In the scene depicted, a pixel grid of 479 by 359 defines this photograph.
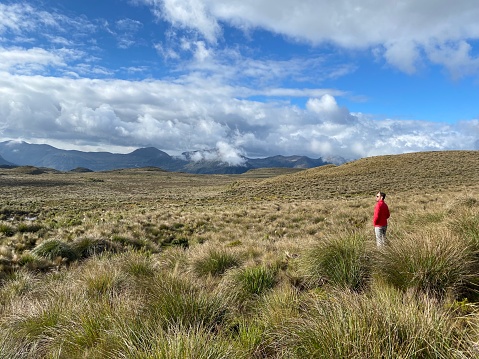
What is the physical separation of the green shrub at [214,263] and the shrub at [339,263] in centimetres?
191

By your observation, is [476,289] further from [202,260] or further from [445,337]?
[202,260]

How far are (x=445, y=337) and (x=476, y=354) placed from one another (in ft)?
0.97

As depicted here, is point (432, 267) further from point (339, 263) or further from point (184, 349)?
point (184, 349)

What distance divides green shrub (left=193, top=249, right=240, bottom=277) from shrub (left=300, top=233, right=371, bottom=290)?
1911 mm

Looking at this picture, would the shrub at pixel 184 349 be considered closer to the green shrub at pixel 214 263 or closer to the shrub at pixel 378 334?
the shrub at pixel 378 334

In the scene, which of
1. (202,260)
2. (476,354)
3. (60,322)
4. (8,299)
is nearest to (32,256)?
(8,299)

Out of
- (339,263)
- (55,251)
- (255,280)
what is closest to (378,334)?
(339,263)

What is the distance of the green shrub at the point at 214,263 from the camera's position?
7425 millimetres

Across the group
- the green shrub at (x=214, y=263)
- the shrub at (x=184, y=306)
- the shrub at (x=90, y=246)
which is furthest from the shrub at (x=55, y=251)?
the shrub at (x=184, y=306)

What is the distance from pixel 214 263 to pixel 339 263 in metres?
3.03

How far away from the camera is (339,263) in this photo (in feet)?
19.1

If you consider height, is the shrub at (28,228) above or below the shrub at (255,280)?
below

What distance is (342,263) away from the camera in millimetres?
5711

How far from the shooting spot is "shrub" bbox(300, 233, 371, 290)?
5.48 meters
